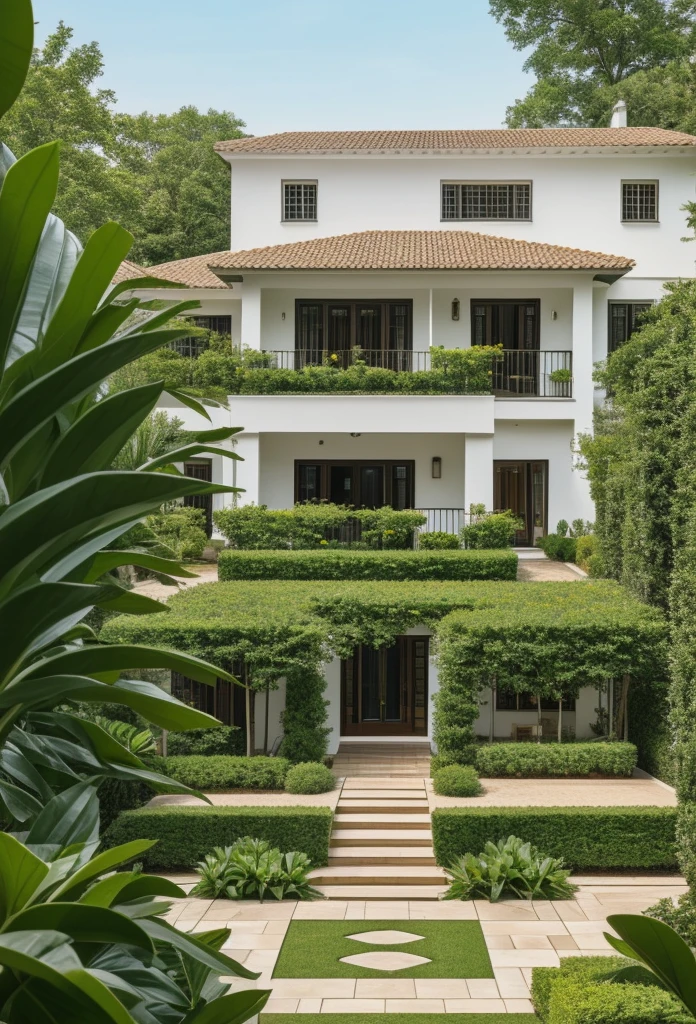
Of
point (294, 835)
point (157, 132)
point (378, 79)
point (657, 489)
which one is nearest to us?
point (294, 835)

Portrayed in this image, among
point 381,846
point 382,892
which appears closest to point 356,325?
point 381,846

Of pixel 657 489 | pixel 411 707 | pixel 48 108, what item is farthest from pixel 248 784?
pixel 48 108

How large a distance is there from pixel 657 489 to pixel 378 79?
40.1 m

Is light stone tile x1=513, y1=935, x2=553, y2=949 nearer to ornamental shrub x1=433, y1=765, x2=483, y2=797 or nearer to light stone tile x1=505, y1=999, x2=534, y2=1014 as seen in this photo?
light stone tile x1=505, y1=999, x2=534, y2=1014

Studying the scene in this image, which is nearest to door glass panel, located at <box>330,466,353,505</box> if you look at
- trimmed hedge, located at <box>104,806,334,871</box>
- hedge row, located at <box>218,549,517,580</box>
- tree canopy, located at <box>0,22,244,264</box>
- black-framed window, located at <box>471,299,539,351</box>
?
black-framed window, located at <box>471,299,539,351</box>

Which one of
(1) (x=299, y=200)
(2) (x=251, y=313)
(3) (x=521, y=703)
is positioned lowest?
(3) (x=521, y=703)

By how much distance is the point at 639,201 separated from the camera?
Result: 1259 inches

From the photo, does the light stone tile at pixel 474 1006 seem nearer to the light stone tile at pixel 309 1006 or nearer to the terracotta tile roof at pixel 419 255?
the light stone tile at pixel 309 1006

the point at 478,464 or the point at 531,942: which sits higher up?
the point at 478,464

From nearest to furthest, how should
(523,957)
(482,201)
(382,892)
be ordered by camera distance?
(523,957)
(382,892)
(482,201)

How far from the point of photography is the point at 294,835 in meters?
14.6

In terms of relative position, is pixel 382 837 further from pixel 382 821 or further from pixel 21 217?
pixel 21 217

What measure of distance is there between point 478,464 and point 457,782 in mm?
12457

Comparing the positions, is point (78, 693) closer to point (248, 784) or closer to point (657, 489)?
point (248, 784)
